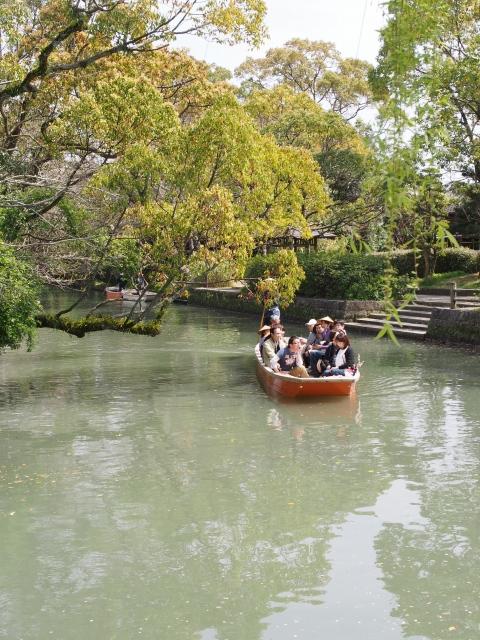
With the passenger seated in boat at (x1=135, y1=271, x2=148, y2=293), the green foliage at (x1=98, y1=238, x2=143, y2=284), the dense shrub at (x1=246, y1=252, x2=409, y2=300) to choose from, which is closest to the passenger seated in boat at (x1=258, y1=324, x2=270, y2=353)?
the passenger seated in boat at (x1=135, y1=271, x2=148, y2=293)

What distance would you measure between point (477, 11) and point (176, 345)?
15464 millimetres

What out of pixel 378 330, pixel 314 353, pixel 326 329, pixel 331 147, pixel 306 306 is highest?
pixel 331 147

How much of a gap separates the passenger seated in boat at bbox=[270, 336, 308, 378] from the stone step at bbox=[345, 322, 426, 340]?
33.8 feet

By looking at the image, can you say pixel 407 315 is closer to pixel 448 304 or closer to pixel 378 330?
pixel 448 304

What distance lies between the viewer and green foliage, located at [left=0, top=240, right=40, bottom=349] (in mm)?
15320

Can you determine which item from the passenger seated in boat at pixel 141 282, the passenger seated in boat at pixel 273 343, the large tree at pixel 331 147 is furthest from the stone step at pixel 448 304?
the passenger seated in boat at pixel 141 282

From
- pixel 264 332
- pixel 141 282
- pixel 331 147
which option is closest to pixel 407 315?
pixel 264 332

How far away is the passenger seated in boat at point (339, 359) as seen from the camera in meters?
16.4

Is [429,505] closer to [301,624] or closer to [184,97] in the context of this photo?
[301,624]

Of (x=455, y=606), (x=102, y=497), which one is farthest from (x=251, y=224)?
(x=455, y=606)

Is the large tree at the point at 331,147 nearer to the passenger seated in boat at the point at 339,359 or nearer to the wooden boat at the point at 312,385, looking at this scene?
the passenger seated in boat at the point at 339,359

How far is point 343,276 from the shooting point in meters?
31.8

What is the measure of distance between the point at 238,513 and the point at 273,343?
8.89 metres

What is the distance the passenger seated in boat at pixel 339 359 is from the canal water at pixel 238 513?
654mm
